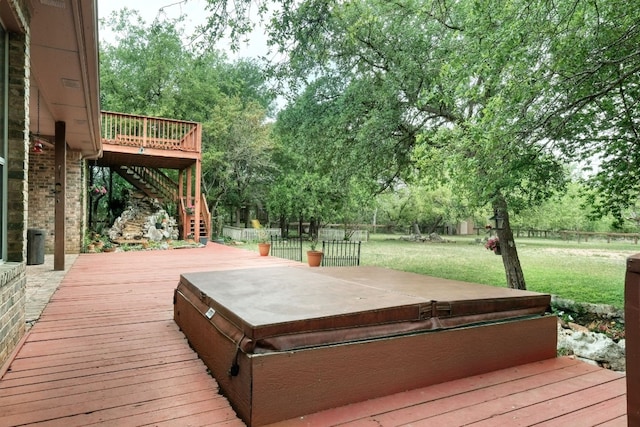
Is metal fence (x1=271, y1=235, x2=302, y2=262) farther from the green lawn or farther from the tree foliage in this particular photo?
the tree foliage

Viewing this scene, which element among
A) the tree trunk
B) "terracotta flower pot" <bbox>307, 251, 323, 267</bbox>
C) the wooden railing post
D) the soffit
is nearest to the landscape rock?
the tree trunk

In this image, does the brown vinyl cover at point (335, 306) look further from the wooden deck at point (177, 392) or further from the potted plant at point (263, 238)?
the potted plant at point (263, 238)

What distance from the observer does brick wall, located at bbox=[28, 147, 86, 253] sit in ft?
26.9

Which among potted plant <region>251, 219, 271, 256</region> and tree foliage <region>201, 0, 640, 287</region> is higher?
tree foliage <region>201, 0, 640, 287</region>

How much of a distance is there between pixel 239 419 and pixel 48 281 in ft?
15.7

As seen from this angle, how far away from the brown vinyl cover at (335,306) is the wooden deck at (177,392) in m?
0.34

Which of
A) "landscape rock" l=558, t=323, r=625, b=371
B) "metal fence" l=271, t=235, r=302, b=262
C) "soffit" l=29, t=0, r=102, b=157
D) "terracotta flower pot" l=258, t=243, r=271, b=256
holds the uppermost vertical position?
"soffit" l=29, t=0, r=102, b=157

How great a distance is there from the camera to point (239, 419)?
1.78 metres

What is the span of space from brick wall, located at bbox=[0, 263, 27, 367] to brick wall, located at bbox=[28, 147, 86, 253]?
243 inches

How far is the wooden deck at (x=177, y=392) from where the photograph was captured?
1.78 meters

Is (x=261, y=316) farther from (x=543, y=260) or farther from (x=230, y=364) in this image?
(x=543, y=260)

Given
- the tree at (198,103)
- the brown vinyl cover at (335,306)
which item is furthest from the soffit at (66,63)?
the tree at (198,103)

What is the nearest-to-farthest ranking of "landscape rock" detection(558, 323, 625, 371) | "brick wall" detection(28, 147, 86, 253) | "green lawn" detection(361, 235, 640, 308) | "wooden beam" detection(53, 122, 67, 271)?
"landscape rock" detection(558, 323, 625, 371) → "wooden beam" detection(53, 122, 67, 271) → "green lawn" detection(361, 235, 640, 308) → "brick wall" detection(28, 147, 86, 253)

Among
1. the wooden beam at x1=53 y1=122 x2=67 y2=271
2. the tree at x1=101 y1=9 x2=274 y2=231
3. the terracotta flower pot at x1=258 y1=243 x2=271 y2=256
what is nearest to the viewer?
the wooden beam at x1=53 y1=122 x2=67 y2=271
